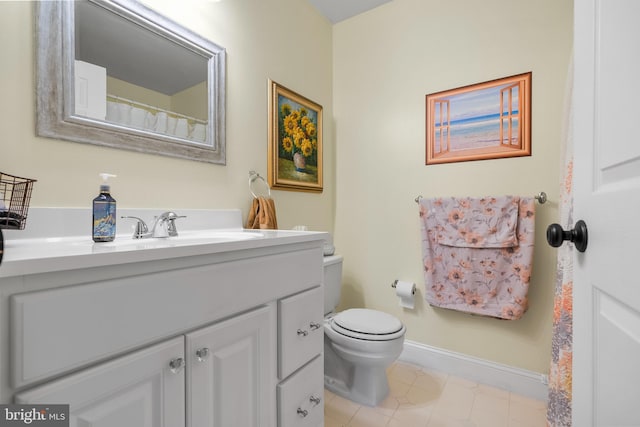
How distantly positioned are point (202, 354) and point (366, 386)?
1157mm

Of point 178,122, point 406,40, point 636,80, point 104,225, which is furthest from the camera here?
point 406,40

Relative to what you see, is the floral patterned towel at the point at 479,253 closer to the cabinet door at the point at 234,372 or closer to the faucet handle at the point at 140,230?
the cabinet door at the point at 234,372

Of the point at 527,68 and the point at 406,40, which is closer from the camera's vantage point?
the point at 527,68

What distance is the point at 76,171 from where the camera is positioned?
0.95m

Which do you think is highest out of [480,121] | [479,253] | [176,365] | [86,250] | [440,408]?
[480,121]

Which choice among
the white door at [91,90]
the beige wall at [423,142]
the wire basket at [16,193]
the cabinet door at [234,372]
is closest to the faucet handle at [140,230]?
the wire basket at [16,193]

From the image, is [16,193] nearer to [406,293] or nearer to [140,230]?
[140,230]

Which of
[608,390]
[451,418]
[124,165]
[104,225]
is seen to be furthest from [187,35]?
→ [451,418]

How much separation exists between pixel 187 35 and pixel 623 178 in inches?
59.6

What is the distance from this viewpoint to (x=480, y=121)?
1698 millimetres

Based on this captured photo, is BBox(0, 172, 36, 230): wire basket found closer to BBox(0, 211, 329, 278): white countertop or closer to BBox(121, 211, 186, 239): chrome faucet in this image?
BBox(0, 211, 329, 278): white countertop

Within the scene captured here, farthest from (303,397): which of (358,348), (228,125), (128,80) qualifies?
(128,80)

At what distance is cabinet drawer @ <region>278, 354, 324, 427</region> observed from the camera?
937mm

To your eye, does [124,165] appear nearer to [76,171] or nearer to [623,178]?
[76,171]
